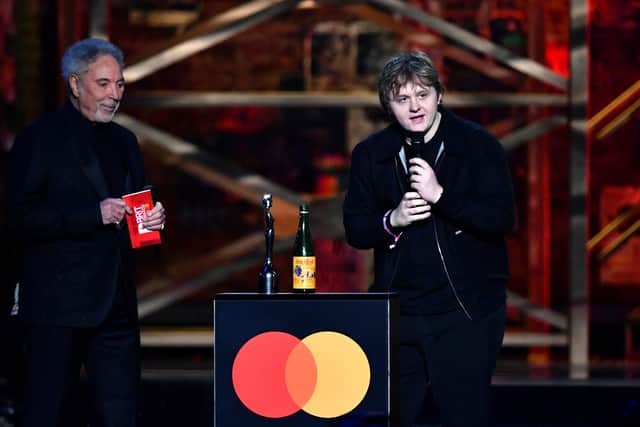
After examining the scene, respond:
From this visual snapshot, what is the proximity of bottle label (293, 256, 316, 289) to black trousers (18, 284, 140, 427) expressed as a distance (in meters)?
0.61

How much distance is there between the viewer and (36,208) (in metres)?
4.14

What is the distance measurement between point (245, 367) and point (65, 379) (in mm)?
718

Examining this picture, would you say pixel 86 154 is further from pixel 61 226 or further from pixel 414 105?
pixel 414 105

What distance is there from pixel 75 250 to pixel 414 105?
3.81 ft

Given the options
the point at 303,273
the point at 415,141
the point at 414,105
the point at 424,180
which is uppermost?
the point at 414,105

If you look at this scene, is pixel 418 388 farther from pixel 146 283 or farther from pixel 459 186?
pixel 146 283

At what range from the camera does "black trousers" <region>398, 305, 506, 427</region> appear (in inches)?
156

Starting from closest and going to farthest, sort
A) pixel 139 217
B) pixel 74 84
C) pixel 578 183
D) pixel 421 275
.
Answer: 1. pixel 421 275
2. pixel 139 217
3. pixel 74 84
4. pixel 578 183

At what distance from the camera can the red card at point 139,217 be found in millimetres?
4172

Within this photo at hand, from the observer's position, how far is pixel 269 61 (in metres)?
8.33

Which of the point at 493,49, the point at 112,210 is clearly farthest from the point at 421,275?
the point at 493,49

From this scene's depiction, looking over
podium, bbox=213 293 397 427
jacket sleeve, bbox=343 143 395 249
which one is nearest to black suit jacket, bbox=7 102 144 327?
podium, bbox=213 293 397 427

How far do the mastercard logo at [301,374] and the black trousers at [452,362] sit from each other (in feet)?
0.78

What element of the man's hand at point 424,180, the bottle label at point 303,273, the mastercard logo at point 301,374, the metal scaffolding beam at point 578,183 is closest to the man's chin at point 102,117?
the bottle label at point 303,273
